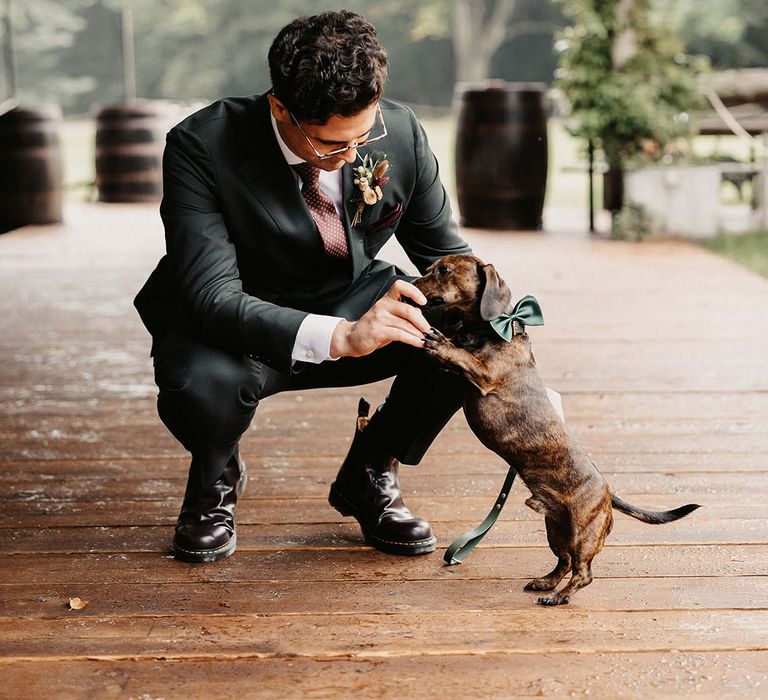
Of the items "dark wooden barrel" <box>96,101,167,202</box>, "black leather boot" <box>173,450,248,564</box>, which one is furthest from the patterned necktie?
"dark wooden barrel" <box>96,101,167,202</box>

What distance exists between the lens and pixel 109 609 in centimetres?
212

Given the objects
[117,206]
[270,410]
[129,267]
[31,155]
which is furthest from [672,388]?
[117,206]

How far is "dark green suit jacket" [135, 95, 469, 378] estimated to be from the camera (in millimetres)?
2201

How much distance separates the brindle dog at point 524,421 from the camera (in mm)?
2053

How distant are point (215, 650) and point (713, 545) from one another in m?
1.07

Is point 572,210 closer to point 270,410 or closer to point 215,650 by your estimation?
point 270,410

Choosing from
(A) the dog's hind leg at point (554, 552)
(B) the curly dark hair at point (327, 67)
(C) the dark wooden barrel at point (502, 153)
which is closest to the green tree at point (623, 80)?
(C) the dark wooden barrel at point (502, 153)

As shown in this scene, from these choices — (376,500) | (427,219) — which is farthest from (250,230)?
(376,500)

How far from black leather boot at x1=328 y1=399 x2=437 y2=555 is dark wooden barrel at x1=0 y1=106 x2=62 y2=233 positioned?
6.19 metres

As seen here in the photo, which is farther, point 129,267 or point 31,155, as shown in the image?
point 31,155

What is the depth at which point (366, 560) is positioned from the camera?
2342 millimetres

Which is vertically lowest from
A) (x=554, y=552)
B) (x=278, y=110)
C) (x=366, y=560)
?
(x=366, y=560)

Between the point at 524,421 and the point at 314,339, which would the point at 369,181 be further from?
the point at 524,421

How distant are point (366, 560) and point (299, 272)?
610 millimetres
